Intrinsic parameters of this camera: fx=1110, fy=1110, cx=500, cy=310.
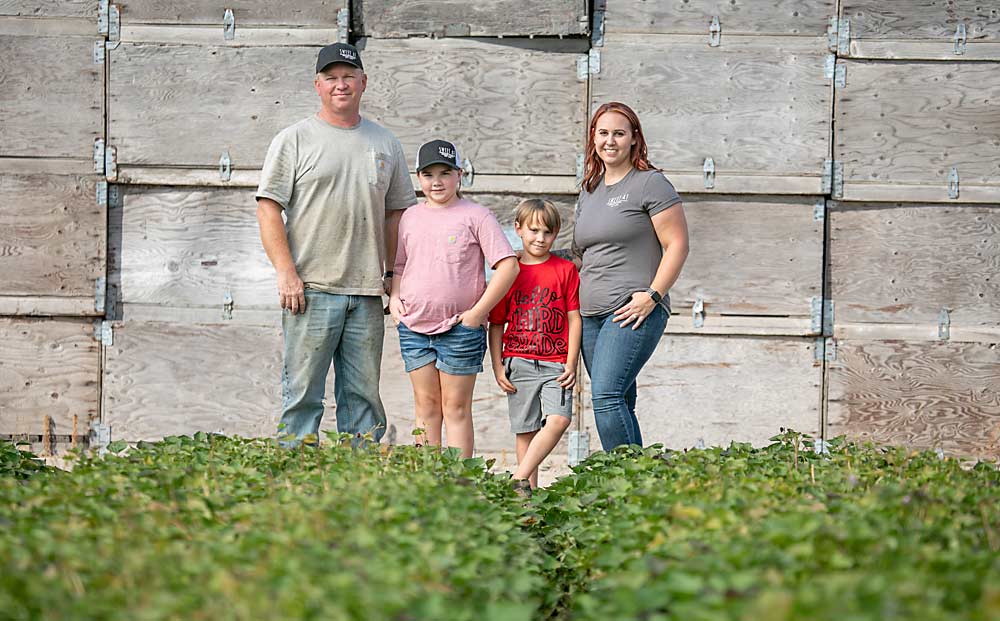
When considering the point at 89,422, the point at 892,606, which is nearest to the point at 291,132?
the point at 89,422

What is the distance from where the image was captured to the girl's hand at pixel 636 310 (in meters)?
4.63

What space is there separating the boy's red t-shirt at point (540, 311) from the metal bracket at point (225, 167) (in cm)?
236

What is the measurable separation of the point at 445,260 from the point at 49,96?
3.15 meters

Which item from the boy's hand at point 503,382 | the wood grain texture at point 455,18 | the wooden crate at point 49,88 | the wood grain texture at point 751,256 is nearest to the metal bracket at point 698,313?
the wood grain texture at point 751,256

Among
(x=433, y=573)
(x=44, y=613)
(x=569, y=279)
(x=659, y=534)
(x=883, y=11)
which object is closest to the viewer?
(x=44, y=613)

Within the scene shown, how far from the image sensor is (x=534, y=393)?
4984mm

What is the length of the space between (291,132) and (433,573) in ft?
9.59

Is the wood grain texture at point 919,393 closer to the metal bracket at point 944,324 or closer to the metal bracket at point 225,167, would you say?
the metal bracket at point 944,324

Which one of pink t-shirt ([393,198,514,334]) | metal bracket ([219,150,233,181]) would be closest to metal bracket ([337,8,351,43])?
metal bracket ([219,150,233,181])

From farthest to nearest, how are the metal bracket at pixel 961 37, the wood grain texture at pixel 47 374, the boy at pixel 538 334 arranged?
the wood grain texture at pixel 47 374, the metal bracket at pixel 961 37, the boy at pixel 538 334

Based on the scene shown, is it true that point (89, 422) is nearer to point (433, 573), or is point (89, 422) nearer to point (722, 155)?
point (722, 155)

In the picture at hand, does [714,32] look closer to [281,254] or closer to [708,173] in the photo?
[708,173]

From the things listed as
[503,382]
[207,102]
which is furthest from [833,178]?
[207,102]

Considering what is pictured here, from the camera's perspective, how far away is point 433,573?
238cm
